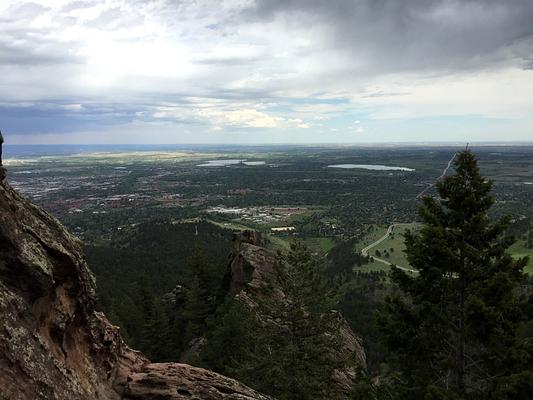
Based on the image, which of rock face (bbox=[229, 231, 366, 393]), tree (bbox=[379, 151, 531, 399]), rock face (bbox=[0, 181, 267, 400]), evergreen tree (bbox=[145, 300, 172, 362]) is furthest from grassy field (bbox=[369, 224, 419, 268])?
rock face (bbox=[0, 181, 267, 400])

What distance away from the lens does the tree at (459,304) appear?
1656 centimetres

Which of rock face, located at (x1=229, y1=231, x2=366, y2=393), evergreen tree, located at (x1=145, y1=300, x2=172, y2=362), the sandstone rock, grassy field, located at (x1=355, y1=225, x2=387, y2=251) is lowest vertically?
grassy field, located at (x1=355, y1=225, x2=387, y2=251)

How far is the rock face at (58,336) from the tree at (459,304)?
23.1ft

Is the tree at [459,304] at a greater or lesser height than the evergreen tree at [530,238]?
greater

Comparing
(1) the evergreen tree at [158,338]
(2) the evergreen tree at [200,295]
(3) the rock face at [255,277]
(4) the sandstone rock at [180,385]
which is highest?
(4) the sandstone rock at [180,385]

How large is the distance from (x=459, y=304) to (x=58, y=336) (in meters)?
14.3

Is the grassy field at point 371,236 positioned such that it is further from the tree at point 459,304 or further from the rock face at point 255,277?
the tree at point 459,304

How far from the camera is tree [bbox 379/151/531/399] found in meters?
16.6

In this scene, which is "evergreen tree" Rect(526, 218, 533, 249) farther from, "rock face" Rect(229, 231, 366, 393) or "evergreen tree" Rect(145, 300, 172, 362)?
"evergreen tree" Rect(145, 300, 172, 362)

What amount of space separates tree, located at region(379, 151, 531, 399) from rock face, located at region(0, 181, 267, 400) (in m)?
7.03

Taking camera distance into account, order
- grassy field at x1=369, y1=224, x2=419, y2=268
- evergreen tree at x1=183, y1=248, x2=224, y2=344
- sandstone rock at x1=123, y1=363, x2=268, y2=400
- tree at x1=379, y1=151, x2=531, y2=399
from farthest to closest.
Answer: grassy field at x1=369, y1=224, x2=419, y2=268 < evergreen tree at x1=183, y1=248, x2=224, y2=344 < tree at x1=379, y1=151, x2=531, y2=399 < sandstone rock at x1=123, y1=363, x2=268, y2=400

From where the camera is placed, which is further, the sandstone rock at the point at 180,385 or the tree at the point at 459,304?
the tree at the point at 459,304

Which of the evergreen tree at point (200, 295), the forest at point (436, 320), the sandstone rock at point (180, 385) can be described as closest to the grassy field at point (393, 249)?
the evergreen tree at point (200, 295)

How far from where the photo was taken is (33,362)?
10.8m
